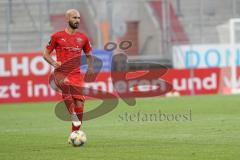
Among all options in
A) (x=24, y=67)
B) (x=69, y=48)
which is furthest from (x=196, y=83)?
(x=69, y=48)

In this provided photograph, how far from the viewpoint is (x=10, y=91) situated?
95.6 ft

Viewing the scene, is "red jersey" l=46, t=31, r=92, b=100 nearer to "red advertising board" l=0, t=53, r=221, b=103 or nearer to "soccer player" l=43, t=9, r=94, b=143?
"soccer player" l=43, t=9, r=94, b=143

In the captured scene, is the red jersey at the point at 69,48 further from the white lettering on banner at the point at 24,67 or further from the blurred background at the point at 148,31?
the blurred background at the point at 148,31

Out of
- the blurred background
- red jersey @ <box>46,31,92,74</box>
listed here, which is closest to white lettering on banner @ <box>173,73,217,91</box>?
the blurred background

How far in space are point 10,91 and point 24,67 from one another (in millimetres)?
1143

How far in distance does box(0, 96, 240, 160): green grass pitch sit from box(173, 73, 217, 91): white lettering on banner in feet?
26.3

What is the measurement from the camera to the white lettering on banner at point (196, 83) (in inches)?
1231

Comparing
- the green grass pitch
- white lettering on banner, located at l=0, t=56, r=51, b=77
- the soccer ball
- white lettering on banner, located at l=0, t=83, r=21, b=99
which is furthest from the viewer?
white lettering on banner, located at l=0, t=56, r=51, b=77

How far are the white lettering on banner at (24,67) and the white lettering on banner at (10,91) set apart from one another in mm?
445

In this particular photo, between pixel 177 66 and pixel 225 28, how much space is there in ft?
8.88

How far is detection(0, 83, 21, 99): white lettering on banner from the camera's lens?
29.0 m

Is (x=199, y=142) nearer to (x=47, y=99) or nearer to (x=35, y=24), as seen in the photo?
(x=47, y=99)

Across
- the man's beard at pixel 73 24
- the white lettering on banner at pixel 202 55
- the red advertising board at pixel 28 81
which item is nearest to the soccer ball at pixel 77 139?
the man's beard at pixel 73 24

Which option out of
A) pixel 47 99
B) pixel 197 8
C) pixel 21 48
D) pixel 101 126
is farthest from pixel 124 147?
pixel 197 8
